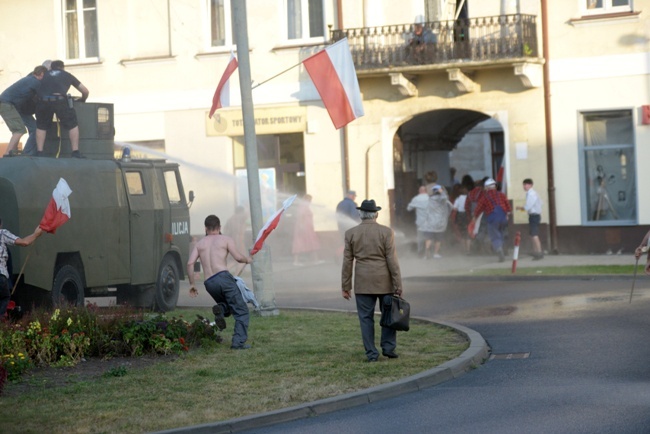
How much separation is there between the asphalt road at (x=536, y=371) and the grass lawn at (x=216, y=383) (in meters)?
0.56

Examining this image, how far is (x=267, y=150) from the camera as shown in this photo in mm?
31656

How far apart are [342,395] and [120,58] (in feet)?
76.1

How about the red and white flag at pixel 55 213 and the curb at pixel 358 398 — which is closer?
the curb at pixel 358 398

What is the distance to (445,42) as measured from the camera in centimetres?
2869

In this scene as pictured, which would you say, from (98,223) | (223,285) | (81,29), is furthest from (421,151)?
(223,285)

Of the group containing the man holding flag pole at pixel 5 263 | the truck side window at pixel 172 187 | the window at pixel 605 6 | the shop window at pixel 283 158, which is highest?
the window at pixel 605 6

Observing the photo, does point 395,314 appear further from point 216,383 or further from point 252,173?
point 252,173

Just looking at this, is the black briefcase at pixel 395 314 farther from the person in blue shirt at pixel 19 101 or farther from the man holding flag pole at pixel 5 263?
the person in blue shirt at pixel 19 101

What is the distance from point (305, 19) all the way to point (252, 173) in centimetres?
1378

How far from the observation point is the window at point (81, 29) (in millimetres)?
32719

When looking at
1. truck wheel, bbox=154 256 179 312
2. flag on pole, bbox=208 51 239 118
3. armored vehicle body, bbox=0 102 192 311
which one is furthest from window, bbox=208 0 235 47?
truck wheel, bbox=154 256 179 312

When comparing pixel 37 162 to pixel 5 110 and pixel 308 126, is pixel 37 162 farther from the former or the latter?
pixel 308 126

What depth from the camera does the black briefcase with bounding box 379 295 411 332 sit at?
12.4 meters

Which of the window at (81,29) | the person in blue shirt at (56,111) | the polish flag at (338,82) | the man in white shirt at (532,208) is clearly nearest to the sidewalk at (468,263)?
the man in white shirt at (532,208)
